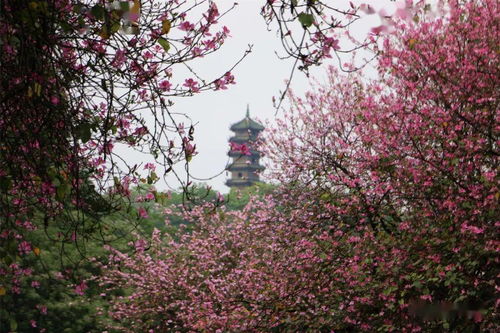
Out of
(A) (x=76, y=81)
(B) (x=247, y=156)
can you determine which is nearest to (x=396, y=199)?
(A) (x=76, y=81)

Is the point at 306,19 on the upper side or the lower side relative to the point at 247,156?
lower

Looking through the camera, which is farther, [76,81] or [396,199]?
[396,199]

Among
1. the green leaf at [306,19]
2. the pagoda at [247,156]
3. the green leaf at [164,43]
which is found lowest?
the green leaf at [306,19]

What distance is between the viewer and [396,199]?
10.7 meters

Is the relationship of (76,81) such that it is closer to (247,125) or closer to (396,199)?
(396,199)

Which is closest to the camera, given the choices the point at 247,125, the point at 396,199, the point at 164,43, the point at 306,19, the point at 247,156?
the point at 306,19

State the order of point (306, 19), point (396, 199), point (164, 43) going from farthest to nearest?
point (396, 199)
point (164, 43)
point (306, 19)

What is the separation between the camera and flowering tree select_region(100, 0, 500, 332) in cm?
888

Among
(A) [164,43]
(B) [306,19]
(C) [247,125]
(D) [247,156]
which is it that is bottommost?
(B) [306,19]

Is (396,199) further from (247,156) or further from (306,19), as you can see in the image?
(247,156)

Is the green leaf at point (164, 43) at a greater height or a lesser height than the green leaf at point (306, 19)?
greater

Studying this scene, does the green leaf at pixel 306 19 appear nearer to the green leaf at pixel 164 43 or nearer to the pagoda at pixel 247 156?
the green leaf at pixel 164 43

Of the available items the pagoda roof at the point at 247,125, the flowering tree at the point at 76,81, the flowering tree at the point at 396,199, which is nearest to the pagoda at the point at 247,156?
the pagoda roof at the point at 247,125

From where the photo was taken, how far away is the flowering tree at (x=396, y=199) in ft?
29.1
